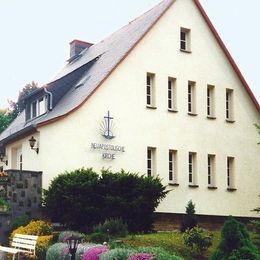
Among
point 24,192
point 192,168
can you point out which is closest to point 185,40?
point 192,168

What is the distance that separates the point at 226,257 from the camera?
1487cm

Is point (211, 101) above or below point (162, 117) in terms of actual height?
above

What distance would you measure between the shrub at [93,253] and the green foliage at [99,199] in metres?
5.47

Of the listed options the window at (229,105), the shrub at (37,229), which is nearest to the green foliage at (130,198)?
the shrub at (37,229)

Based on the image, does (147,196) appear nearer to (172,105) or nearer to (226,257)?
(172,105)

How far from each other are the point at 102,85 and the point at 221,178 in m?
7.69

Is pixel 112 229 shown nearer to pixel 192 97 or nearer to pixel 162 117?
pixel 162 117

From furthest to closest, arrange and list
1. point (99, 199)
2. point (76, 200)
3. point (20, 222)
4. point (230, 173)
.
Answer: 1. point (230, 173)
2. point (20, 222)
3. point (99, 199)
4. point (76, 200)

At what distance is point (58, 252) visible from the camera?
1728 cm

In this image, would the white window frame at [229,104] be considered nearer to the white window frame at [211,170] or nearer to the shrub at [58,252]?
the white window frame at [211,170]

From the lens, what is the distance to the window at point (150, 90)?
27.5m

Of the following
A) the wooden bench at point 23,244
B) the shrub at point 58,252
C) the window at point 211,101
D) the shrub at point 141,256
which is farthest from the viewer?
the window at point 211,101

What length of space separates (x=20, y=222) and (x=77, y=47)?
1705cm

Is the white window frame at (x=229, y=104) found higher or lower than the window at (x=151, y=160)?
higher
